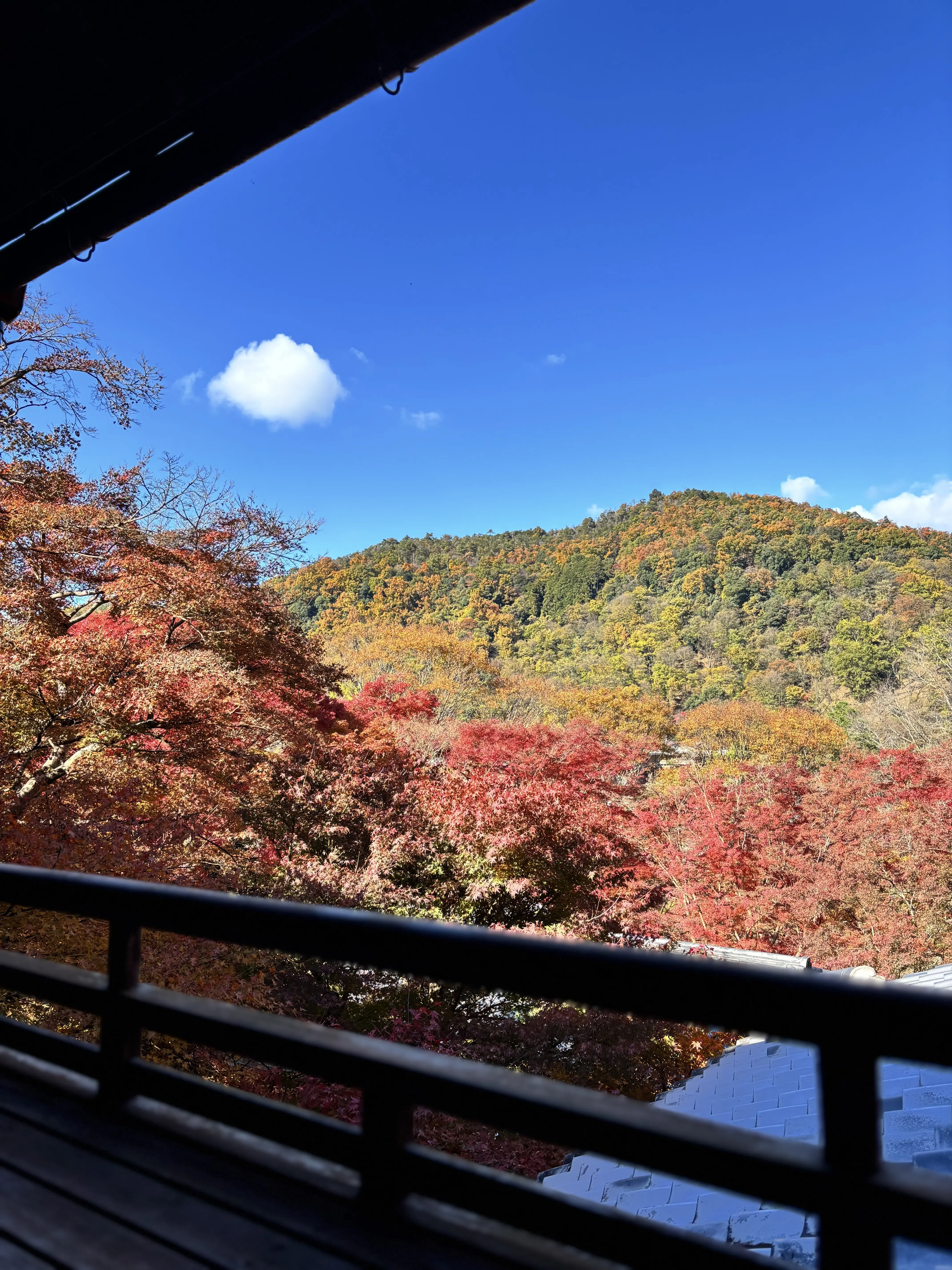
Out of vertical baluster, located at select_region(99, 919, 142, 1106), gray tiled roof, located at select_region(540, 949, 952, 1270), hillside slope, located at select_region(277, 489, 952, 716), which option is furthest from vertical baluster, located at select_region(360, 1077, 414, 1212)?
hillside slope, located at select_region(277, 489, 952, 716)

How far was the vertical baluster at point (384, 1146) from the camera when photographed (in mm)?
1010

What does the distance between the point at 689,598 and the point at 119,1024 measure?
37908 millimetres

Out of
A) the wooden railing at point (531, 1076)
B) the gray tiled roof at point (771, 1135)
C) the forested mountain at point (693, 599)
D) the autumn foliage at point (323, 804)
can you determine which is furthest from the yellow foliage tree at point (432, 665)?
the wooden railing at point (531, 1076)

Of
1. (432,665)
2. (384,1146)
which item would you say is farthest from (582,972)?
(432,665)

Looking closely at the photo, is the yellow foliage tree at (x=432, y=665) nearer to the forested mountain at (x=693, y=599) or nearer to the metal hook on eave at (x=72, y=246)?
the forested mountain at (x=693, y=599)

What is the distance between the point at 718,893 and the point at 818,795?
2.19 m

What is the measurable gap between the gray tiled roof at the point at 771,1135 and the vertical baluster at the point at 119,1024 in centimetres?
90

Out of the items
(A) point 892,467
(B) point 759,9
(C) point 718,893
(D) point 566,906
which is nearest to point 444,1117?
(D) point 566,906

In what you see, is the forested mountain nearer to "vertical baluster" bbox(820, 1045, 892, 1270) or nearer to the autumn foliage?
the autumn foliage

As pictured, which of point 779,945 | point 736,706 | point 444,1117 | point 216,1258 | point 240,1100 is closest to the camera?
point 216,1258

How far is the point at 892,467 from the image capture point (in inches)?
1416

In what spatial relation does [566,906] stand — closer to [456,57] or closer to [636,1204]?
[636,1204]

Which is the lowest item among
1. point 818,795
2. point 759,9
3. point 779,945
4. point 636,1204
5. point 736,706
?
point 779,945

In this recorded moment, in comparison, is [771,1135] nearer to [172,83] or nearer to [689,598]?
[172,83]
